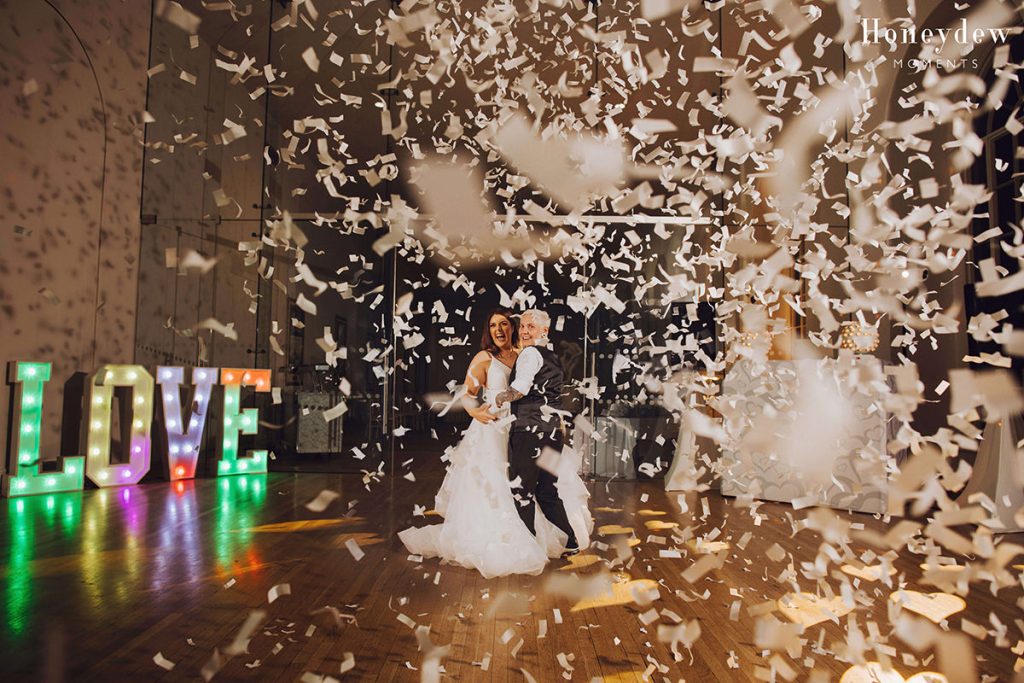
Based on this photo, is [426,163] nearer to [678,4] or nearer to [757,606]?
[678,4]

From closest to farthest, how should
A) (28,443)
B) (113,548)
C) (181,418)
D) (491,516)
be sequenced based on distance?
(491,516) → (113,548) → (28,443) → (181,418)

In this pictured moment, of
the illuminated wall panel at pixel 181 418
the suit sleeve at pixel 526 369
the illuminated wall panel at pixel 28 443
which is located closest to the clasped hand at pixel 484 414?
the suit sleeve at pixel 526 369

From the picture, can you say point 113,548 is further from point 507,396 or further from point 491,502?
point 507,396

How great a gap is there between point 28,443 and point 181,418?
1.45 metres

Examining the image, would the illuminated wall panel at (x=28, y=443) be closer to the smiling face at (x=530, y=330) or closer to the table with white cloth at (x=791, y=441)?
the smiling face at (x=530, y=330)

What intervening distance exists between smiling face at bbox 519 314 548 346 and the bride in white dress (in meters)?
0.14

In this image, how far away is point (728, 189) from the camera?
23.6ft

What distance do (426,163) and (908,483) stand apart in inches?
214

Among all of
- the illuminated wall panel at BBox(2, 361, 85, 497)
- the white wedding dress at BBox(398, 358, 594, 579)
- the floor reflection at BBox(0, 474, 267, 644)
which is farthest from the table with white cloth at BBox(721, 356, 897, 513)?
the illuminated wall panel at BBox(2, 361, 85, 497)

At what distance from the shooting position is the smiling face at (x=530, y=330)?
352cm

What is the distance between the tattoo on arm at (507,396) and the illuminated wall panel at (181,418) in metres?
4.09

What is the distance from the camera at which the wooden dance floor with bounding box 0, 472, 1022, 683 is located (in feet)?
6.98

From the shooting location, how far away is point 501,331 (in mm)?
3656
